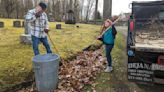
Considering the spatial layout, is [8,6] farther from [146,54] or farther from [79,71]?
[146,54]

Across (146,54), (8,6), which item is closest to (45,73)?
(146,54)

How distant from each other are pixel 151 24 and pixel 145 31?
33cm

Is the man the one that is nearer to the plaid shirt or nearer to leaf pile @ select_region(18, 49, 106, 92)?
the plaid shirt

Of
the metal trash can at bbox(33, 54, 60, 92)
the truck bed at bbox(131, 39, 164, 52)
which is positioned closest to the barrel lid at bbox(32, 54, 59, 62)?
the metal trash can at bbox(33, 54, 60, 92)

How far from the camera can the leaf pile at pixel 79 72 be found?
5691mm

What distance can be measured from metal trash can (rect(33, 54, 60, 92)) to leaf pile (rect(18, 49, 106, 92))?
1.03 feet

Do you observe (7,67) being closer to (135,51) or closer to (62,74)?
(62,74)

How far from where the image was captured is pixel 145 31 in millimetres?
6352

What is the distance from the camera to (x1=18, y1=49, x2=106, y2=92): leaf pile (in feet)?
18.7

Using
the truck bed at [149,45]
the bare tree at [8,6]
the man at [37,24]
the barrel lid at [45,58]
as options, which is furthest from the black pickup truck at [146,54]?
the bare tree at [8,6]

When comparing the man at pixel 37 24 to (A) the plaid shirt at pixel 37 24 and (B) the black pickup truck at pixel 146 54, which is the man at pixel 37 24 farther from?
(B) the black pickup truck at pixel 146 54

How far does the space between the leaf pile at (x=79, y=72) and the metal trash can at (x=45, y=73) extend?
0.31 metres

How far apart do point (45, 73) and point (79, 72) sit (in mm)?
1635

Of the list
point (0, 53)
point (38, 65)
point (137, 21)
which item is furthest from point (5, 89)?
point (137, 21)
